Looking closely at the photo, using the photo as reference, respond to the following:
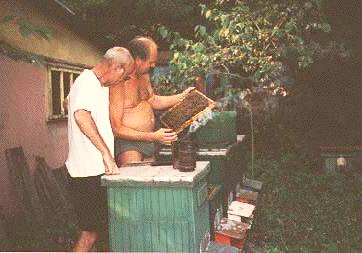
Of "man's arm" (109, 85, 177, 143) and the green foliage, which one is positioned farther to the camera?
the green foliage

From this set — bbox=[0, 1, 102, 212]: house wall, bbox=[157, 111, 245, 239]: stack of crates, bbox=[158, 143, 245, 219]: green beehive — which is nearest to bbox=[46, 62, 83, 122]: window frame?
bbox=[0, 1, 102, 212]: house wall

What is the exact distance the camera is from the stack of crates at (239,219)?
18.8ft

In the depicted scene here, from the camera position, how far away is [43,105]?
9375 mm

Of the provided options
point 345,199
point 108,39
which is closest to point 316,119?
point 345,199

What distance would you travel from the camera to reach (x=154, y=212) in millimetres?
4082

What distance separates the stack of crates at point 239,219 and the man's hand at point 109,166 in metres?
1.99

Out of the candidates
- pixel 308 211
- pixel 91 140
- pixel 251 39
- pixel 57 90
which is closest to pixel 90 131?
pixel 91 140

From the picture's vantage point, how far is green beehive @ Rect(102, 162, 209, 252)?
13.2 feet

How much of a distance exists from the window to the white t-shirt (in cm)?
531

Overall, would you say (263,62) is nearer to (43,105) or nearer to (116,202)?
(43,105)

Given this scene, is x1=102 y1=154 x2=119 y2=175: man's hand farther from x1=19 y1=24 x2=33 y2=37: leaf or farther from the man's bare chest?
x1=19 y1=24 x2=33 y2=37: leaf

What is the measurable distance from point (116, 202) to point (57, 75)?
23.3 feet

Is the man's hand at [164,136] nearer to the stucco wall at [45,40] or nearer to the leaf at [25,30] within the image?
the leaf at [25,30]

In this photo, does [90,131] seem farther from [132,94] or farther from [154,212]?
[132,94]
